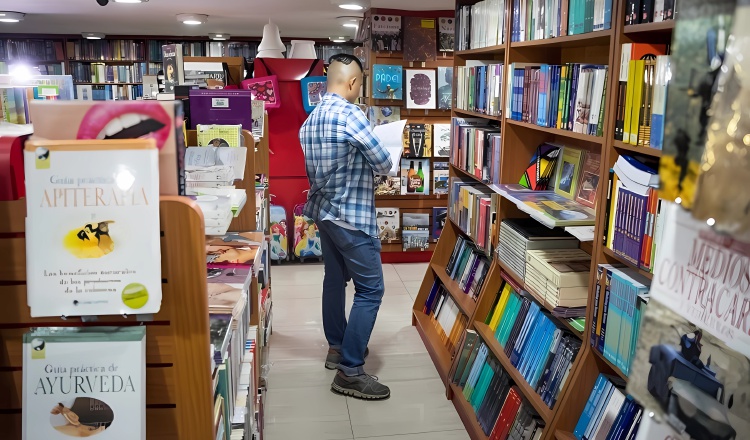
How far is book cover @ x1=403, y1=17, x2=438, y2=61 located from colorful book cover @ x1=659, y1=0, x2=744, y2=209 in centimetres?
460

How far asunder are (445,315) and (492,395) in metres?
0.98

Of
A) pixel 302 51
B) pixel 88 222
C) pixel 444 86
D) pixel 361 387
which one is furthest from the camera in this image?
pixel 302 51

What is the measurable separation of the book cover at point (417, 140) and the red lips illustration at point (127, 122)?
416 cm

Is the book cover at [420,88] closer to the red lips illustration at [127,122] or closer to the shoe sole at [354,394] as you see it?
the shoe sole at [354,394]

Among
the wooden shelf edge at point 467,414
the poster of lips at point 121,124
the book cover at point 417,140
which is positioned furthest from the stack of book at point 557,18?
the book cover at point 417,140

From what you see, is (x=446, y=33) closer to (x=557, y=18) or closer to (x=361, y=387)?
(x=557, y=18)

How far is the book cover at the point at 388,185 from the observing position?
5.32 metres

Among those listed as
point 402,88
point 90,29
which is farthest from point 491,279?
point 90,29

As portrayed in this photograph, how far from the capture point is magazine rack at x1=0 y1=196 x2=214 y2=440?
1106 millimetres

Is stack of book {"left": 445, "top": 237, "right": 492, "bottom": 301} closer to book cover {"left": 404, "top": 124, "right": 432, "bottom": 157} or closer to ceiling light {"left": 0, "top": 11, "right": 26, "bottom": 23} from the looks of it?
book cover {"left": 404, "top": 124, "right": 432, "bottom": 157}

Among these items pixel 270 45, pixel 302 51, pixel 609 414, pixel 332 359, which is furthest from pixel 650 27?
pixel 302 51

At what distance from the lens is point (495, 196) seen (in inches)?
114

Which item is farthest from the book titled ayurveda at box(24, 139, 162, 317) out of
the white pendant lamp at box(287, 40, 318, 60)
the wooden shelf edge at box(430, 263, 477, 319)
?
the white pendant lamp at box(287, 40, 318, 60)

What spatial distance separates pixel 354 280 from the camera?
10.5 feet
